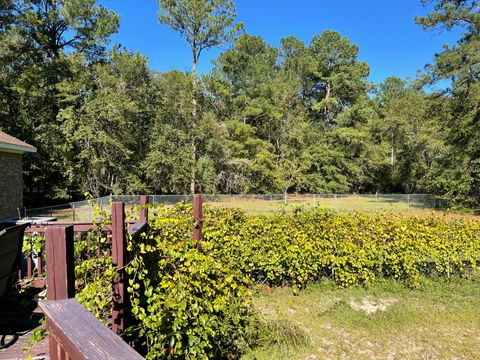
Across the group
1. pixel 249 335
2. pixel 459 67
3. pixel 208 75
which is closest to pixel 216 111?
pixel 208 75

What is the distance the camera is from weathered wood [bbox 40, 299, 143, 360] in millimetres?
793

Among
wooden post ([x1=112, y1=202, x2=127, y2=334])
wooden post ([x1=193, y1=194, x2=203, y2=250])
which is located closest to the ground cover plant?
wooden post ([x1=193, y1=194, x2=203, y2=250])

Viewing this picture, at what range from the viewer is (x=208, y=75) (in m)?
23.3

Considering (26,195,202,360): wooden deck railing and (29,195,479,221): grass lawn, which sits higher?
(26,195,202,360): wooden deck railing

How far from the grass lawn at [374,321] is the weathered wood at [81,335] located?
2.70 metres

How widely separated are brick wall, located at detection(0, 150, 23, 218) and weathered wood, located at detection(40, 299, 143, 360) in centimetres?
1322

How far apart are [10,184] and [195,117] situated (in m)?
11.8

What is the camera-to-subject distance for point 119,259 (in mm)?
2094

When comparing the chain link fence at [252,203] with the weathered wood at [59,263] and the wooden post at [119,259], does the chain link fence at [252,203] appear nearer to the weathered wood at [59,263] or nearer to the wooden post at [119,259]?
the wooden post at [119,259]

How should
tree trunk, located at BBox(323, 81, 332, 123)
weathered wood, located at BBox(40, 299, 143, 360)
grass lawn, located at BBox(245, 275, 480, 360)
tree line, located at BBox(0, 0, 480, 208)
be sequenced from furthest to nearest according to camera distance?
tree trunk, located at BBox(323, 81, 332, 123) < tree line, located at BBox(0, 0, 480, 208) < grass lawn, located at BBox(245, 275, 480, 360) < weathered wood, located at BBox(40, 299, 143, 360)

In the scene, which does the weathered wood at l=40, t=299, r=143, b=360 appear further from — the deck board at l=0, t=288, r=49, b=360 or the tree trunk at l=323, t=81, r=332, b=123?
the tree trunk at l=323, t=81, r=332, b=123

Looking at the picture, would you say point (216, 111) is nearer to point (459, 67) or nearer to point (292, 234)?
point (459, 67)

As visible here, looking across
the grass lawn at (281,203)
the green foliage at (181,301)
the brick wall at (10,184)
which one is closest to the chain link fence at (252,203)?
the grass lawn at (281,203)

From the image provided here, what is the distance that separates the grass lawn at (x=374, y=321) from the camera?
134 inches
